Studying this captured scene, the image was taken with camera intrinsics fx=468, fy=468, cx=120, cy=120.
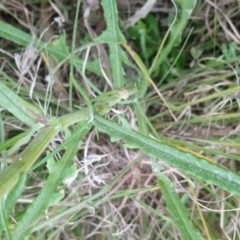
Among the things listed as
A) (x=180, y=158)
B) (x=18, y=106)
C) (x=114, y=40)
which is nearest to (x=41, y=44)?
(x=114, y=40)

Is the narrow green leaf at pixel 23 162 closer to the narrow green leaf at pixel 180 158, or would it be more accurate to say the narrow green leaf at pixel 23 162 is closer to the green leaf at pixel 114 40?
the narrow green leaf at pixel 180 158

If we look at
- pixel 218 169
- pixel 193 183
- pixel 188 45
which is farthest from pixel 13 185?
pixel 188 45

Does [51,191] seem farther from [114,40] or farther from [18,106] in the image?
[114,40]

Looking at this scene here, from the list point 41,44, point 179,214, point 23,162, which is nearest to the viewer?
point 23,162

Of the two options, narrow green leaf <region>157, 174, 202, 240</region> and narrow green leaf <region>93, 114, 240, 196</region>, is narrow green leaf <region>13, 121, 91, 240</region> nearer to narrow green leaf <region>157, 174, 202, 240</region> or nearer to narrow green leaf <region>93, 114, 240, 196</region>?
narrow green leaf <region>93, 114, 240, 196</region>

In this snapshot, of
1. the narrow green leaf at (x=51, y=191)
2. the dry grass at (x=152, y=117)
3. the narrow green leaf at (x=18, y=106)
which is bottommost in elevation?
the dry grass at (x=152, y=117)

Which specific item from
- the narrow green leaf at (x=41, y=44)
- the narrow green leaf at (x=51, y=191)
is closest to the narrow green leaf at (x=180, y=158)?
the narrow green leaf at (x=51, y=191)
